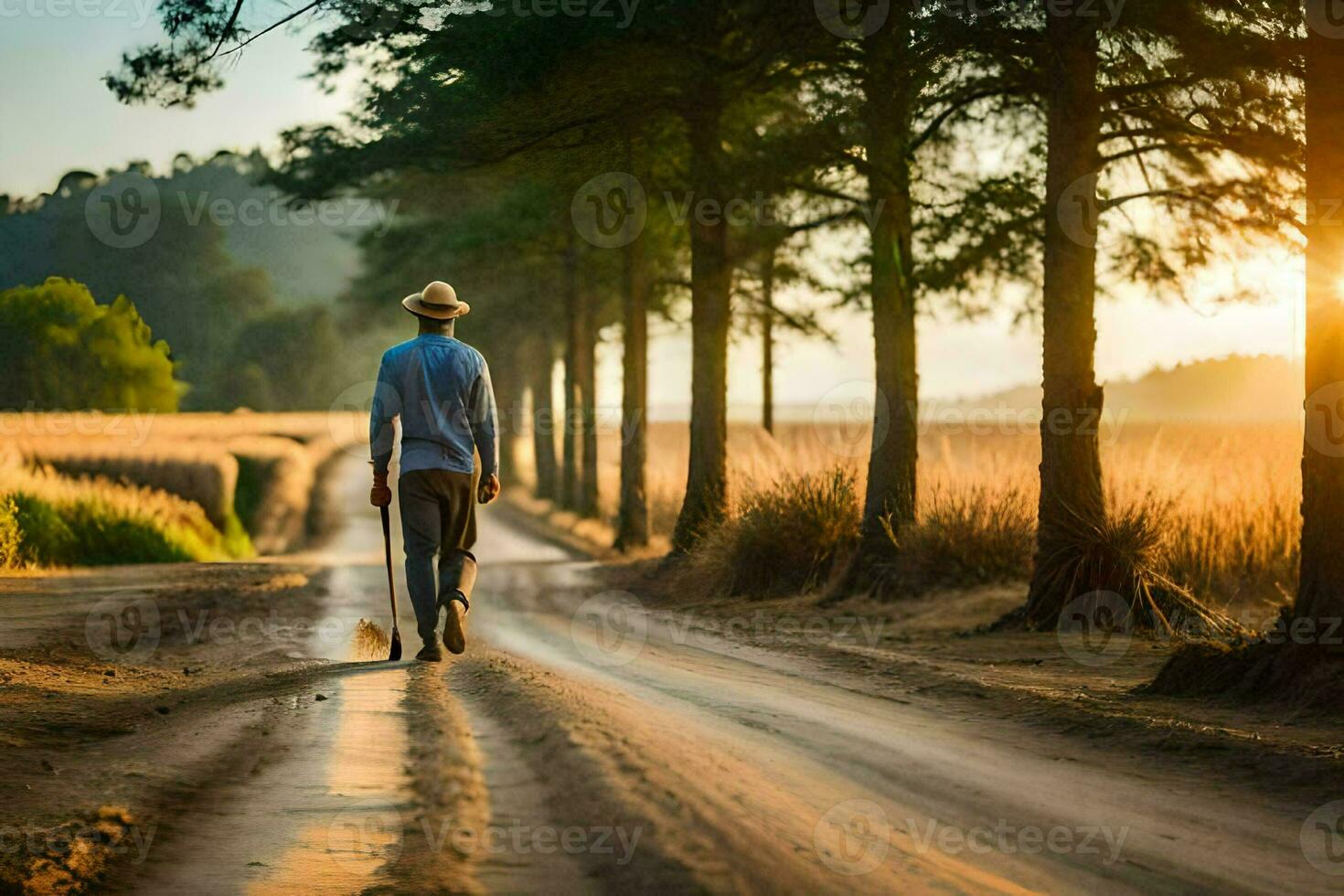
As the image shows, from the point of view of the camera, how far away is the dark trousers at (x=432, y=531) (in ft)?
31.6

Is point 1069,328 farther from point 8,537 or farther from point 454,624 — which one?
point 8,537

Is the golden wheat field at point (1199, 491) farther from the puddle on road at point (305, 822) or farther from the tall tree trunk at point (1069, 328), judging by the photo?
the puddle on road at point (305, 822)

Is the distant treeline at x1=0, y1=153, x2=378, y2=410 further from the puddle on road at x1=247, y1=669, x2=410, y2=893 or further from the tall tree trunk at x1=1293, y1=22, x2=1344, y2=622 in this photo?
the tall tree trunk at x1=1293, y1=22, x2=1344, y2=622

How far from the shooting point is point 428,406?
31.6ft

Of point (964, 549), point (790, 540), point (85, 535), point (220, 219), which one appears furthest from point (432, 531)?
point (85, 535)

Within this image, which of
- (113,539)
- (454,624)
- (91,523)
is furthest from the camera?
(113,539)

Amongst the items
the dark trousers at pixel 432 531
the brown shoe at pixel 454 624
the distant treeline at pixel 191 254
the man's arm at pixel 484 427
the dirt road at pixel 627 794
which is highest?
the distant treeline at pixel 191 254

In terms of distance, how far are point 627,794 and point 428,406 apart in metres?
4.65

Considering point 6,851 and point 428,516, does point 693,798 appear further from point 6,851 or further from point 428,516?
point 428,516

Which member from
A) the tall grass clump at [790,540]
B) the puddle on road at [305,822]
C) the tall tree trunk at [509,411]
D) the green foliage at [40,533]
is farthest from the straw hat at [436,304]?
the tall tree trunk at [509,411]

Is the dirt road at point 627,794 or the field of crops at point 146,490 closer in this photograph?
the dirt road at point 627,794

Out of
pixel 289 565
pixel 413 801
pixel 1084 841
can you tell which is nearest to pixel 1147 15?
pixel 1084 841

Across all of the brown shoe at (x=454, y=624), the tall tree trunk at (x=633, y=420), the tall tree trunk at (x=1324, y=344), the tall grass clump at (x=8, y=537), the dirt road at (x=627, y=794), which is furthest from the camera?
the tall tree trunk at (x=633, y=420)

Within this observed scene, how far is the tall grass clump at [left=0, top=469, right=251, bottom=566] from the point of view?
1712cm
